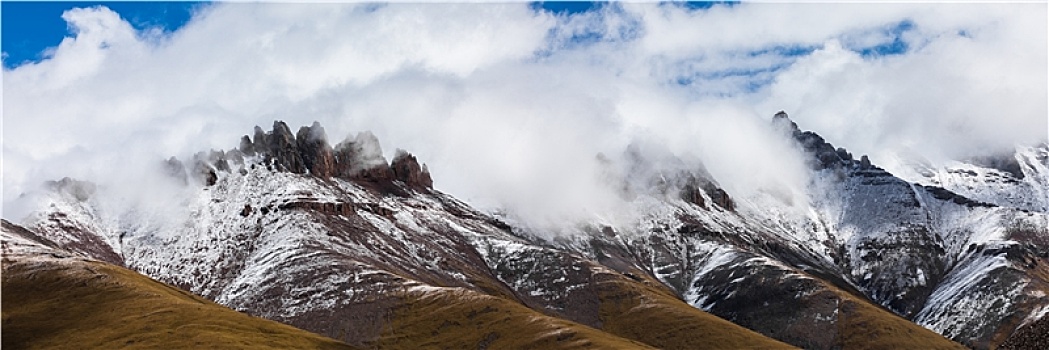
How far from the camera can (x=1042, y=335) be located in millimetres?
59094

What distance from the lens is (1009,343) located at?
61250 mm

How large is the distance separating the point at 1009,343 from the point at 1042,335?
2407 mm
